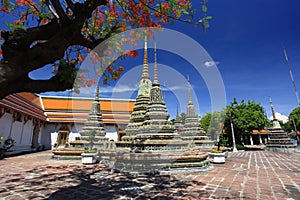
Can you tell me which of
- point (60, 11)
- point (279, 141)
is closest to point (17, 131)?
point (60, 11)

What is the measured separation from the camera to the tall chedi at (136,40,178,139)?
8859 millimetres

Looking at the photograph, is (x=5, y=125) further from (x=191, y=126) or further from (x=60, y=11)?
(x=191, y=126)

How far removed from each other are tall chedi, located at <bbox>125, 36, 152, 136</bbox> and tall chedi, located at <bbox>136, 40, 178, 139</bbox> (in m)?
1.93

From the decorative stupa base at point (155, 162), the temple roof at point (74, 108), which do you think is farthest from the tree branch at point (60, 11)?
the temple roof at point (74, 108)

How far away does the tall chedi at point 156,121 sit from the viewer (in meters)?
8.86

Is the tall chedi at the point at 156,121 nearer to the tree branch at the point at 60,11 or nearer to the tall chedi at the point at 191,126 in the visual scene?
the tall chedi at the point at 191,126

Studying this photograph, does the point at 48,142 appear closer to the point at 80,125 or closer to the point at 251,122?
the point at 80,125

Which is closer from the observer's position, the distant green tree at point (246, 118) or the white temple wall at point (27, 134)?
the white temple wall at point (27, 134)

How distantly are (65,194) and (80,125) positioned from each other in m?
19.0

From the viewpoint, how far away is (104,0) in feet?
8.96

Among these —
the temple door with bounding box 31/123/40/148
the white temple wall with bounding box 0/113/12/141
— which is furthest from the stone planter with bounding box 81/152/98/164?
the temple door with bounding box 31/123/40/148

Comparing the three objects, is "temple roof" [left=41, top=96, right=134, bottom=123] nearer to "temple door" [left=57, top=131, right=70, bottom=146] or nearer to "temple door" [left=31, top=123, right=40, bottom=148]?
"temple door" [left=31, top=123, right=40, bottom=148]

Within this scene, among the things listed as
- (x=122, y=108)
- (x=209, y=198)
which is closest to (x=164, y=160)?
(x=209, y=198)

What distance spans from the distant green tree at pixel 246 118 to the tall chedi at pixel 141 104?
43.3ft
